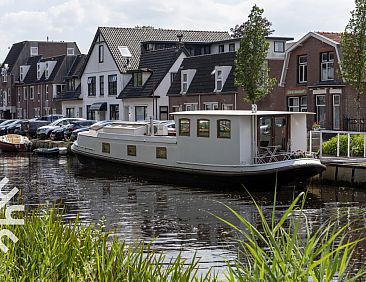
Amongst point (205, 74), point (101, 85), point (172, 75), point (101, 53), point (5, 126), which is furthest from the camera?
point (101, 85)

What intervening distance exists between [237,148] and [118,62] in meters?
40.0

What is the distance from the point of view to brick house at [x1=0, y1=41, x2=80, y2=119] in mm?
93875

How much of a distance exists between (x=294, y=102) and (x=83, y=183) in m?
18.8

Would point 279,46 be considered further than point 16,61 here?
No

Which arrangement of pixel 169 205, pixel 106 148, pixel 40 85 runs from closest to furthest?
pixel 169 205
pixel 106 148
pixel 40 85

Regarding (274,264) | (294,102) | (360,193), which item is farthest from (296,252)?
(294,102)

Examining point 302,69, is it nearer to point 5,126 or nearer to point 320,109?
point 320,109

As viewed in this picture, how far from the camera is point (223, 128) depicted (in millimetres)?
29234

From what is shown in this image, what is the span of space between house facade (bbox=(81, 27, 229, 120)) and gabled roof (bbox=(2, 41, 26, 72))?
25.3 m

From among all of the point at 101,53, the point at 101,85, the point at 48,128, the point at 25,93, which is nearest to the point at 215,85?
the point at 48,128

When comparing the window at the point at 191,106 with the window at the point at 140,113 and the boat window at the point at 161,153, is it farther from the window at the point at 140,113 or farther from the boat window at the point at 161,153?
the boat window at the point at 161,153

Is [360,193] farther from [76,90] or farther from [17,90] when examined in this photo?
[17,90]

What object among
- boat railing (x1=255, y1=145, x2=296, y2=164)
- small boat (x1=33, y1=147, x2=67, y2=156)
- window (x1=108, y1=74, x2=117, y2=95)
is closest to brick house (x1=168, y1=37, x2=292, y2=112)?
window (x1=108, y1=74, x2=117, y2=95)

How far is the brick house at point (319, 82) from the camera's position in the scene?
42.4m
